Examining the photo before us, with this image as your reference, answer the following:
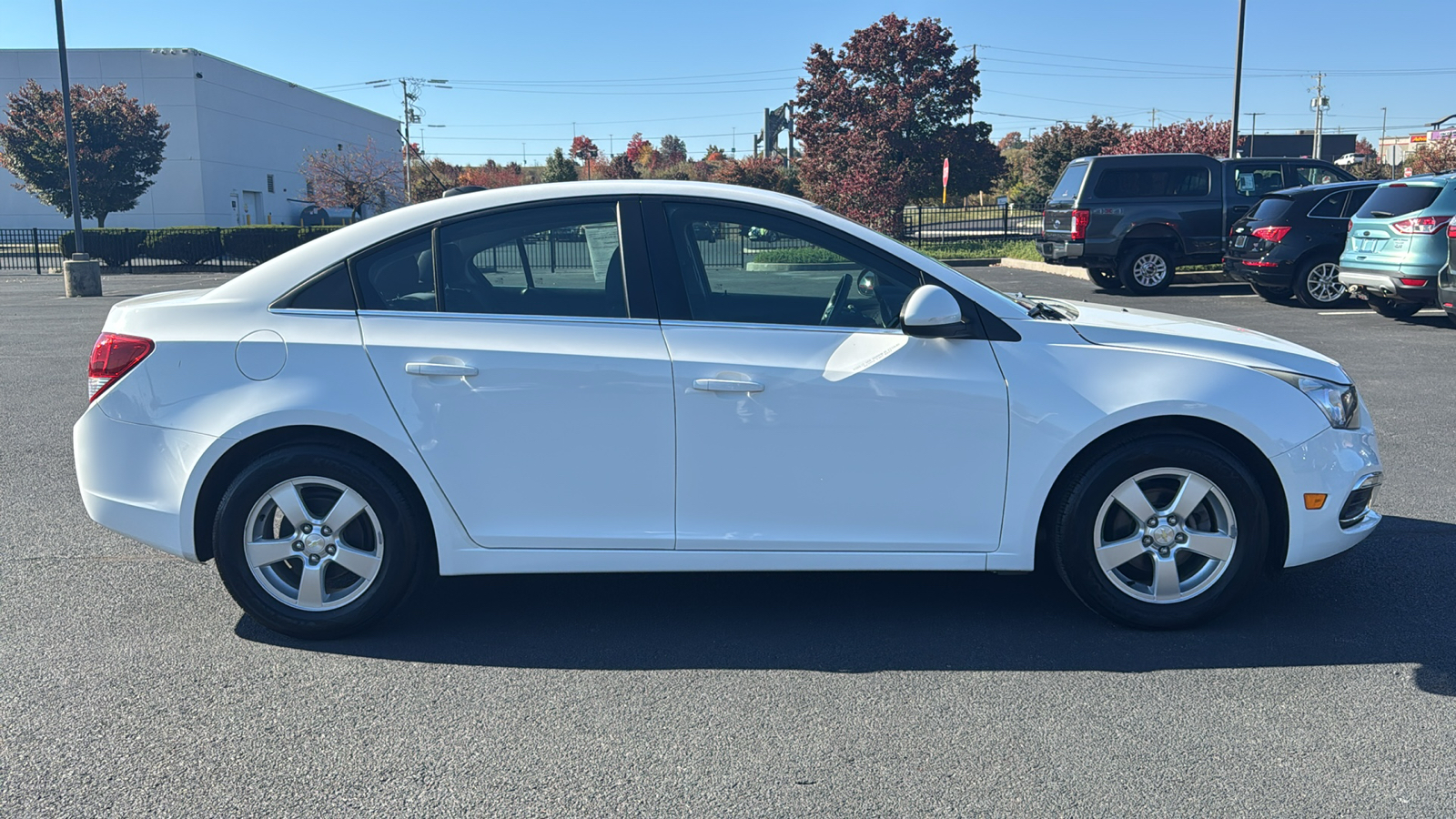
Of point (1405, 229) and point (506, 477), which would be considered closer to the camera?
point (506, 477)

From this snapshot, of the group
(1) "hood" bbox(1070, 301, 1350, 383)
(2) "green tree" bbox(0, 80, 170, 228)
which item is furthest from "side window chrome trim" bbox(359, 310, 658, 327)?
(2) "green tree" bbox(0, 80, 170, 228)

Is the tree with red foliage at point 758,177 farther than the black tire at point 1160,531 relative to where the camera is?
Yes

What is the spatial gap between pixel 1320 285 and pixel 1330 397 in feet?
43.8

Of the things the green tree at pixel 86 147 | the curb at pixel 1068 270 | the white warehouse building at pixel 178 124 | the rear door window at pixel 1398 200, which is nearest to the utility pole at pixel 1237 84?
the curb at pixel 1068 270

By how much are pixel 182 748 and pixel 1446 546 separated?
5.19 m

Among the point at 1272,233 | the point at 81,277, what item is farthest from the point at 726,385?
the point at 81,277

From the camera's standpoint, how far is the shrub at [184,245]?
33594 millimetres

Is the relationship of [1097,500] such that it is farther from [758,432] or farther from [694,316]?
[694,316]

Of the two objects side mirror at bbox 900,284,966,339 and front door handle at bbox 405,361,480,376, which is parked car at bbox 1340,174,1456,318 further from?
front door handle at bbox 405,361,480,376

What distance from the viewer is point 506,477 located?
3.91 meters

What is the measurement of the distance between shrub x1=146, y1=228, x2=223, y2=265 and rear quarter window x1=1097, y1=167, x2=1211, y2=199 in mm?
27002

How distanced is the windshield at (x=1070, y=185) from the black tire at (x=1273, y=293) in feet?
10.5

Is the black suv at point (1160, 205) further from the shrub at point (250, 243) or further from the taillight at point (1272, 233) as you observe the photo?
the shrub at point (250, 243)

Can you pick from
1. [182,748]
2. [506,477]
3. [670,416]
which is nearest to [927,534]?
[670,416]
